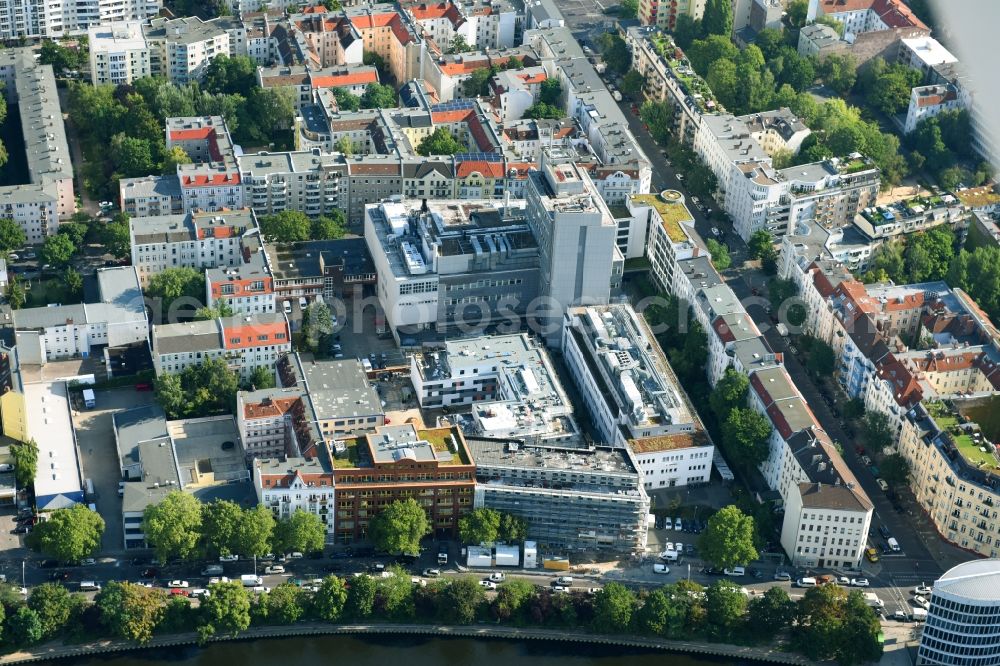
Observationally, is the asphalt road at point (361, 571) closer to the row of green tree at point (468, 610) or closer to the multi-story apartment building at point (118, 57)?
the row of green tree at point (468, 610)

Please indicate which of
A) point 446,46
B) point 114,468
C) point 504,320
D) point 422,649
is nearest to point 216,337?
point 114,468

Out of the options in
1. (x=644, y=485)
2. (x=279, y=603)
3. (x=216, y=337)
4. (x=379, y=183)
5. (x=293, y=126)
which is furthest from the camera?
(x=293, y=126)

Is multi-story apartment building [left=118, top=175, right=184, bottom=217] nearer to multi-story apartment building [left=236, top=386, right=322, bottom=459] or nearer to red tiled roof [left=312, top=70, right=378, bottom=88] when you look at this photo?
red tiled roof [left=312, top=70, right=378, bottom=88]

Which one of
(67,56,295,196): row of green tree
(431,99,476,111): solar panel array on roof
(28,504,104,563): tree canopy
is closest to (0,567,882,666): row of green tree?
(28,504,104,563): tree canopy

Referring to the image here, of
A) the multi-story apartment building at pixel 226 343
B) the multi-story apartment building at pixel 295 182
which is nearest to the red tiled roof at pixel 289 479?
the multi-story apartment building at pixel 226 343

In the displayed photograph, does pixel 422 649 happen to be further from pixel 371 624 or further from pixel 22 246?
pixel 22 246

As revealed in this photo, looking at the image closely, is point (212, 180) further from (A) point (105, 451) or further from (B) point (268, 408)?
(A) point (105, 451)
